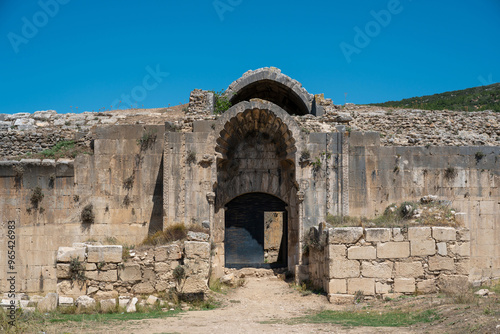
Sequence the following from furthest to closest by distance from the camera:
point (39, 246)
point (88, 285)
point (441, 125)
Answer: point (441, 125) < point (39, 246) < point (88, 285)

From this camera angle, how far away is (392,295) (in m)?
14.0

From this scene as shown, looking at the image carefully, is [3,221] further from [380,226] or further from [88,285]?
[380,226]

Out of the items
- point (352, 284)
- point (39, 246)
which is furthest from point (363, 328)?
point (39, 246)

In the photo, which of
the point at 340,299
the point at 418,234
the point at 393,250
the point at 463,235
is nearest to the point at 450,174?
the point at 463,235

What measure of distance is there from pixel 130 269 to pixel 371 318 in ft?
20.0

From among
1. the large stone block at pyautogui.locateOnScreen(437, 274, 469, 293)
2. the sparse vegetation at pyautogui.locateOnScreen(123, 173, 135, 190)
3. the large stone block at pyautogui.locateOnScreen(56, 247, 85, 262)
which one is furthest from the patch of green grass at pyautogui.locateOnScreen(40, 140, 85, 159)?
the large stone block at pyautogui.locateOnScreen(437, 274, 469, 293)

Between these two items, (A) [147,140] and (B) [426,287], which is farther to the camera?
(A) [147,140]

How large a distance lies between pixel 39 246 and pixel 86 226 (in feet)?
5.77

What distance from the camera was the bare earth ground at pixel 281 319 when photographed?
1040cm

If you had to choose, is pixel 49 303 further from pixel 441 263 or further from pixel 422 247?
pixel 441 263

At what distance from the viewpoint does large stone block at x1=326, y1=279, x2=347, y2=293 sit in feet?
46.4

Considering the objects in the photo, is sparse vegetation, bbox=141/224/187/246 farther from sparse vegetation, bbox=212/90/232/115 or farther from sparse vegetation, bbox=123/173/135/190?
sparse vegetation, bbox=212/90/232/115

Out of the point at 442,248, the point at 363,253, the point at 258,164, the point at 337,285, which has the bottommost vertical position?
the point at 337,285

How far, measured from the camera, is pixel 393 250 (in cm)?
1415
